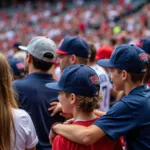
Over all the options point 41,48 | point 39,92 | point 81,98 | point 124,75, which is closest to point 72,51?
point 41,48

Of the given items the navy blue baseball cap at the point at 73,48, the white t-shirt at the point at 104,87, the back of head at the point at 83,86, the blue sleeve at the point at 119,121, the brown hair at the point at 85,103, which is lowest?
the white t-shirt at the point at 104,87

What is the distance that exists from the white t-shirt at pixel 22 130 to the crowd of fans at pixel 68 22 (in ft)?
45.7

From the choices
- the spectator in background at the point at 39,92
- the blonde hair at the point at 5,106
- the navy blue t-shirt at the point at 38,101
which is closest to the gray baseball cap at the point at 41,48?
the spectator in background at the point at 39,92

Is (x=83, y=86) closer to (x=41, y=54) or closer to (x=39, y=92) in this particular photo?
(x=39, y=92)

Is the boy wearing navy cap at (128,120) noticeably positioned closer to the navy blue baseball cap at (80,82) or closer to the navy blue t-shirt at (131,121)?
the navy blue t-shirt at (131,121)

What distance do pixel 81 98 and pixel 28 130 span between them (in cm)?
42

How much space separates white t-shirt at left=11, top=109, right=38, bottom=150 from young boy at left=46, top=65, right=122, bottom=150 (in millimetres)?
183

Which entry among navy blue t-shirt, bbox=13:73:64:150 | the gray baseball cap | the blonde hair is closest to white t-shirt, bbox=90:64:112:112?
the gray baseball cap

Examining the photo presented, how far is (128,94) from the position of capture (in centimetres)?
270

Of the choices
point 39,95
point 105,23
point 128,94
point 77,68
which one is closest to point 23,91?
point 39,95

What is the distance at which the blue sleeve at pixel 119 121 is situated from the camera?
8.27 feet

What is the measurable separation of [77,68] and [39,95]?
0.79 metres

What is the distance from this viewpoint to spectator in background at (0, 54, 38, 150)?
98.3 inches

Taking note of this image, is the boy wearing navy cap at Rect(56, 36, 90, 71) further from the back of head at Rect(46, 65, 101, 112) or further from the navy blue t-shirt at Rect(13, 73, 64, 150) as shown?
the back of head at Rect(46, 65, 101, 112)
